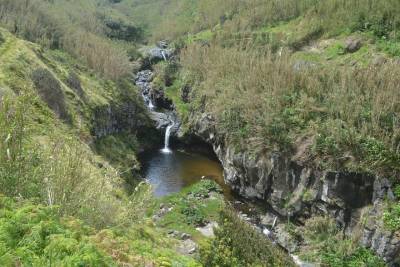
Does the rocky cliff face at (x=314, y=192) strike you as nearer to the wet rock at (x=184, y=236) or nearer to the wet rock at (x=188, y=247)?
the wet rock at (x=184, y=236)

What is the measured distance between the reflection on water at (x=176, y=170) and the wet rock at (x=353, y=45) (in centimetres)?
3280

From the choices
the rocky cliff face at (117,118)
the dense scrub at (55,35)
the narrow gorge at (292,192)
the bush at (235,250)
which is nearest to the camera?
the bush at (235,250)

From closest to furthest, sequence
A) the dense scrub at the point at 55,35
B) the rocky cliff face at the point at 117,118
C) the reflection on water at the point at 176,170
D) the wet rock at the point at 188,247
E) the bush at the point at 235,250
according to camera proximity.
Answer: the bush at the point at 235,250 → the wet rock at the point at 188,247 → the reflection on water at the point at 176,170 → the rocky cliff face at the point at 117,118 → the dense scrub at the point at 55,35

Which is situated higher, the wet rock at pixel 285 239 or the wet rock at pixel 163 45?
the wet rock at pixel 163 45

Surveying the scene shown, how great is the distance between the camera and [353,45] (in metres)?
83.2

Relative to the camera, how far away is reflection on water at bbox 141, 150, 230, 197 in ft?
215

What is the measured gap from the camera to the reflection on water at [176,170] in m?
65.4

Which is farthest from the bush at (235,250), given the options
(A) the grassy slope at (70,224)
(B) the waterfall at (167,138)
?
(B) the waterfall at (167,138)

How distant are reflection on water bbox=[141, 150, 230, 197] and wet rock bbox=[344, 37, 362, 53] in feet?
108

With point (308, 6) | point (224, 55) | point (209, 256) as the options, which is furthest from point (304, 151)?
point (308, 6)

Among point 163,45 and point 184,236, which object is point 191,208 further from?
point 163,45

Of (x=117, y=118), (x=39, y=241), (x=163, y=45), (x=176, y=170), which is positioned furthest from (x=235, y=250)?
(x=163, y=45)

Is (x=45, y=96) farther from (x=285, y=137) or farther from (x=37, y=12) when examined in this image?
(x=37, y=12)

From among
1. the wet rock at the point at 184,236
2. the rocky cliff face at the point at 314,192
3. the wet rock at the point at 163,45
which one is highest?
the wet rock at the point at 163,45
